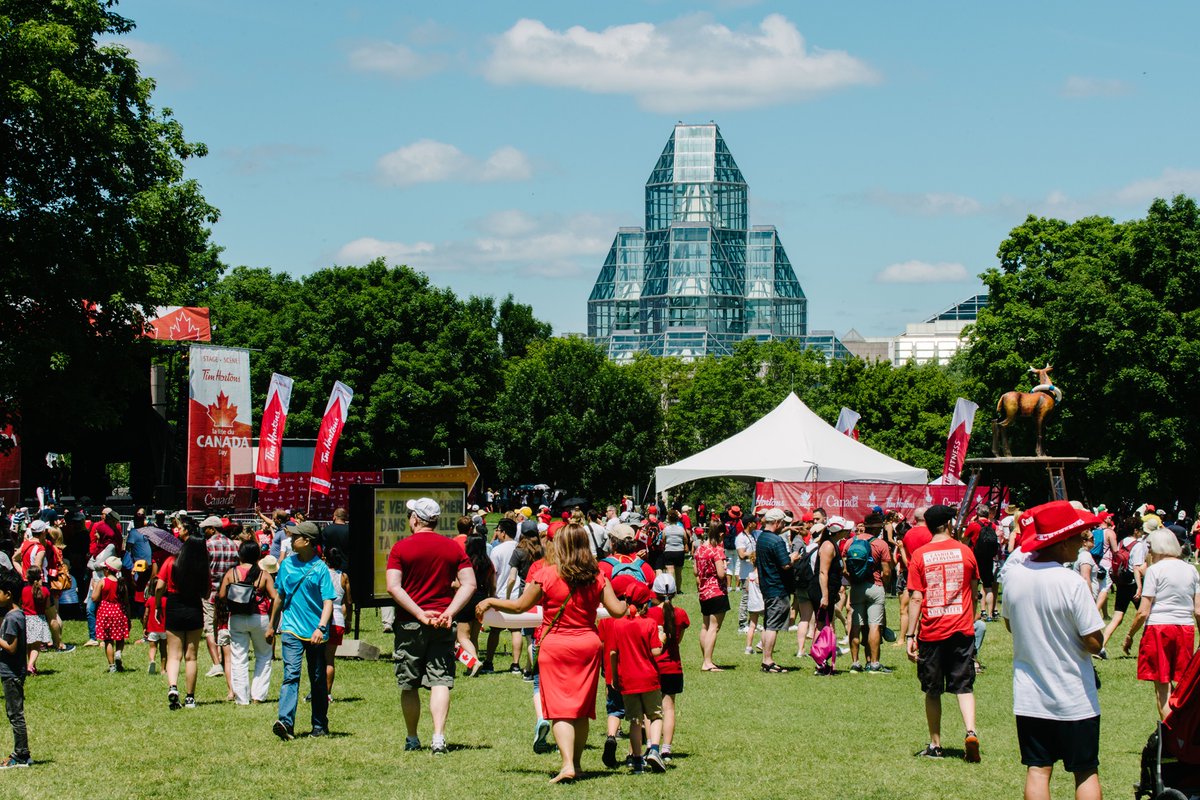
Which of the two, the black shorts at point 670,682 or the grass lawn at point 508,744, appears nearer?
the grass lawn at point 508,744

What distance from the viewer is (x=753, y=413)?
75625mm

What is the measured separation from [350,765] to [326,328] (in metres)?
51.9

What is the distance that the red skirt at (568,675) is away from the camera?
8.49 meters

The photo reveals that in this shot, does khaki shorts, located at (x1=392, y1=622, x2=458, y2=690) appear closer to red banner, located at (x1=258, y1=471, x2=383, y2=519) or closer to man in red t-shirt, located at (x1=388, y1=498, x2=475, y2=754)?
man in red t-shirt, located at (x1=388, y1=498, x2=475, y2=754)

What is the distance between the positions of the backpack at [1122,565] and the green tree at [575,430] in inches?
1669

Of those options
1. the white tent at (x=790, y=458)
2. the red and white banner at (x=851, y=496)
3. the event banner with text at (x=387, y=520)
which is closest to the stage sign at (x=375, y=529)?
the event banner with text at (x=387, y=520)

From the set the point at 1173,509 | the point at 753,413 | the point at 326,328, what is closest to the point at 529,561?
the point at 1173,509

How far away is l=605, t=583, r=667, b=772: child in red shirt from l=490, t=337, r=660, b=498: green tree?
175ft

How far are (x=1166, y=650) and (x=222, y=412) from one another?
841 inches

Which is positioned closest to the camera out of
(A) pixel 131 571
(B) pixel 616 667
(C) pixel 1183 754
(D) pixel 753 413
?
(C) pixel 1183 754

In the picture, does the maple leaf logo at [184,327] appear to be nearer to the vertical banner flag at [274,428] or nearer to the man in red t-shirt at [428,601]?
the vertical banner flag at [274,428]

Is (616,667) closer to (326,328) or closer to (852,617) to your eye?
(852,617)

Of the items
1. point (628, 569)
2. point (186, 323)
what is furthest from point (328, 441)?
point (186, 323)

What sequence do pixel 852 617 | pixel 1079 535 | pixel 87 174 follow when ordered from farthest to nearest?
pixel 87 174
pixel 852 617
pixel 1079 535
